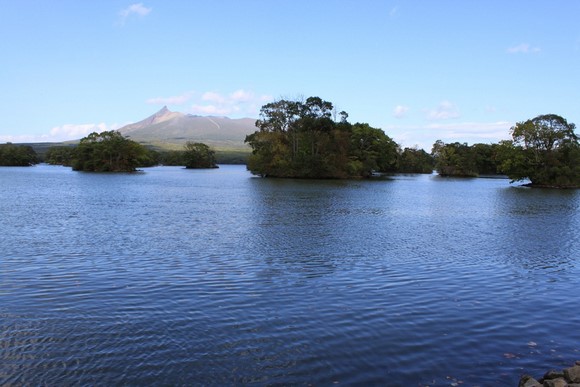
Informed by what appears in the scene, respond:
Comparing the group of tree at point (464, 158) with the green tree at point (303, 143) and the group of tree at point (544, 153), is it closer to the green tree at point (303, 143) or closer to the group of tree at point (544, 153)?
the green tree at point (303, 143)

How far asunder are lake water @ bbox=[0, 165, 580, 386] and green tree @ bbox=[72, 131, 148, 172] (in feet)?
485

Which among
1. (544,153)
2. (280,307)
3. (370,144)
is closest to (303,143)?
(370,144)

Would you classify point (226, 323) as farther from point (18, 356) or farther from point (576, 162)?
point (576, 162)

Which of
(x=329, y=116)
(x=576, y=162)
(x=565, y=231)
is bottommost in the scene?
(x=565, y=231)

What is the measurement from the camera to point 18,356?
10.0 metres

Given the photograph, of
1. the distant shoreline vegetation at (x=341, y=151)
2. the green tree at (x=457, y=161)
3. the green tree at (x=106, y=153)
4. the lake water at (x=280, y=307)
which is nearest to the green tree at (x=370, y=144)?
the distant shoreline vegetation at (x=341, y=151)

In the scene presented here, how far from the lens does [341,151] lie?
123812mm

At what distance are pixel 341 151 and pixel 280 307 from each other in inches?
4392

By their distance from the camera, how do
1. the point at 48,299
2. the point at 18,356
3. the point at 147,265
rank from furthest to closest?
1. the point at 147,265
2. the point at 48,299
3. the point at 18,356

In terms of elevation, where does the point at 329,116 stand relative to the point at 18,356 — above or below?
above

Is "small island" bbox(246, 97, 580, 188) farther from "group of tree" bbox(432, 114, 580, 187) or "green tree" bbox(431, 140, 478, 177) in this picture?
"green tree" bbox(431, 140, 478, 177)

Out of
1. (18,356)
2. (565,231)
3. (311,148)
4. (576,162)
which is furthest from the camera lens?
(311,148)

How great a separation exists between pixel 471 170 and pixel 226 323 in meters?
190

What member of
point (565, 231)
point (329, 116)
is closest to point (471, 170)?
point (329, 116)
